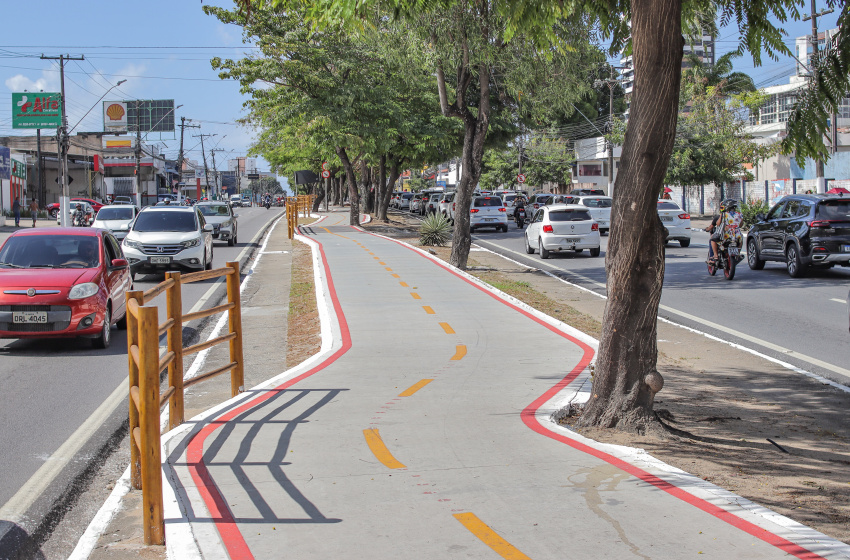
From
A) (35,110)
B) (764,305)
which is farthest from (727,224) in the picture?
(35,110)

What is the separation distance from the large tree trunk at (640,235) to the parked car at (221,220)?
83.3 feet

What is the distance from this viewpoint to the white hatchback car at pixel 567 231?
84.1 feet

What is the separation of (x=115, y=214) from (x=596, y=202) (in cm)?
1910

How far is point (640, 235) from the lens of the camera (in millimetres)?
6977

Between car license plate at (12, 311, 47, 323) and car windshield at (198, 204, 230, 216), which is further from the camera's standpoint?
car windshield at (198, 204, 230, 216)

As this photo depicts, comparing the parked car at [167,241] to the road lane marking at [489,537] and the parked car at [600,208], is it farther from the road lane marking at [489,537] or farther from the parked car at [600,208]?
the parked car at [600,208]

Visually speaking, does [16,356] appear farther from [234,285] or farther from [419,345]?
[419,345]

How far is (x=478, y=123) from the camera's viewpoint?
2092 centimetres

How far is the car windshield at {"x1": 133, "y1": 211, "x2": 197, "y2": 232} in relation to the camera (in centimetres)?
2116

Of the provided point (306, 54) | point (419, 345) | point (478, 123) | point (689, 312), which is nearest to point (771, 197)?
point (306, 54)

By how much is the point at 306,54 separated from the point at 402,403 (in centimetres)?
2649

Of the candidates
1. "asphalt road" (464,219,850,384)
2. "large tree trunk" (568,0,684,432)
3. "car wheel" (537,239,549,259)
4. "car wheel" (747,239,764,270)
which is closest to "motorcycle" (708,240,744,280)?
"asphalt road" (464,219,850,384)

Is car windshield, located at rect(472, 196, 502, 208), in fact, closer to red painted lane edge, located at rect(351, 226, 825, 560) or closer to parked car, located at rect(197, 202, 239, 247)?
parked car, located at rect(197, 202, 239, 247)

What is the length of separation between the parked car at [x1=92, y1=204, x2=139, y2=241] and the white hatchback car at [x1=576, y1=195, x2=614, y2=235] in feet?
58.7
